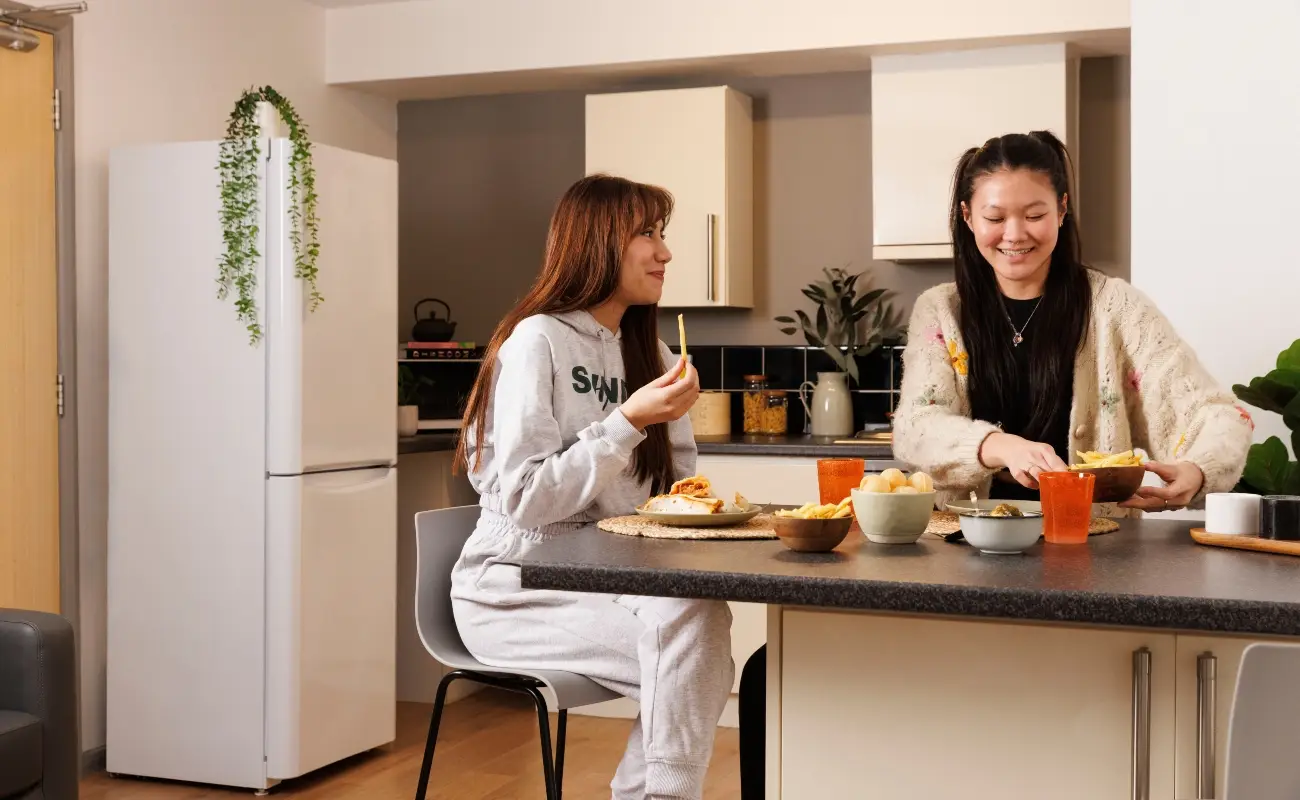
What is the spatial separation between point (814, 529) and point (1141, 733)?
0.42 m

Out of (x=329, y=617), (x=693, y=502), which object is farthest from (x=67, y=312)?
(x=693, y=502)

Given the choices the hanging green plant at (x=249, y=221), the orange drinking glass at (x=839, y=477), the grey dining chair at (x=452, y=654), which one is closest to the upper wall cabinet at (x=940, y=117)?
the hanging green plant at (x=249, y=221)

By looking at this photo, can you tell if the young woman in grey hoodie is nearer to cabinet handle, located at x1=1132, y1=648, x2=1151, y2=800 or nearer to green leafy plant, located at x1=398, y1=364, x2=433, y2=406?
cabinet handle, located at x1=1132, y1=648, x2=1151, y2=800

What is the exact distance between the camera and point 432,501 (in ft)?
15.0

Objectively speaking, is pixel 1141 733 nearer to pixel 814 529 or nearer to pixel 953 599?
pixel 953 599

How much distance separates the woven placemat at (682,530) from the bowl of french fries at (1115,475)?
1.39 ft

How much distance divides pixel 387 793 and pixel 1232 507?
2.45 meters

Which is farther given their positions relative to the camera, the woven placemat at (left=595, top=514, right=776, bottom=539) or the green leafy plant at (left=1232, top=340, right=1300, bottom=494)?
the green leafy plant at (left=1232, top=340, right=1300, bottom=494)

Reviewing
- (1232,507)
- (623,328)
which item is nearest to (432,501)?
(623,328)

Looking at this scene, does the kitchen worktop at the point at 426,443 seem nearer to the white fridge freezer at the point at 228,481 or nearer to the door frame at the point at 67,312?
the white fridge freezer at the point at 228,481

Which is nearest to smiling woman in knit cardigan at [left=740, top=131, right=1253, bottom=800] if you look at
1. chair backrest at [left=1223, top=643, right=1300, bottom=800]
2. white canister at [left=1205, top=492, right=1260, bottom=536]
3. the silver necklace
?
the silver necklace

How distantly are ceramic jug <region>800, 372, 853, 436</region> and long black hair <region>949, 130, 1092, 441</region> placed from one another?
2269 millimetres

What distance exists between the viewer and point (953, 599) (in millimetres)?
1391

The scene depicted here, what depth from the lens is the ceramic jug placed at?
4.60m
